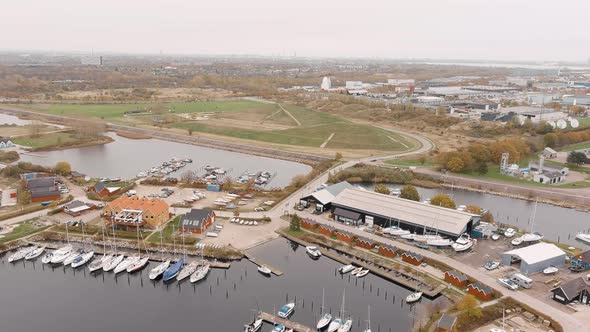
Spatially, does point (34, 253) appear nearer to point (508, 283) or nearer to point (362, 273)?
point (362, 273)

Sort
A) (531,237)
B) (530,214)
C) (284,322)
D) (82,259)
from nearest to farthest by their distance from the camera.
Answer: (284,322) < (82,259) < (531,237) < (530,214)

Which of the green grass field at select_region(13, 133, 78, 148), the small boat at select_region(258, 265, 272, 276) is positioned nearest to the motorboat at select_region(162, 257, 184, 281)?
the small boat at select_region(258, 265, 272, 276)

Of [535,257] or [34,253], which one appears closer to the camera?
[535,257]

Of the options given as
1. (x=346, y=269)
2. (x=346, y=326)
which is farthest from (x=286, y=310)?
(x=346, y=269)

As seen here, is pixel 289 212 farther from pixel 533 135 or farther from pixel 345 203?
pixel 533 135

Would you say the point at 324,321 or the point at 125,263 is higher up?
the point at 125,263

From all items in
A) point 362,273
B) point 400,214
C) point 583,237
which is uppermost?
point 400,214
